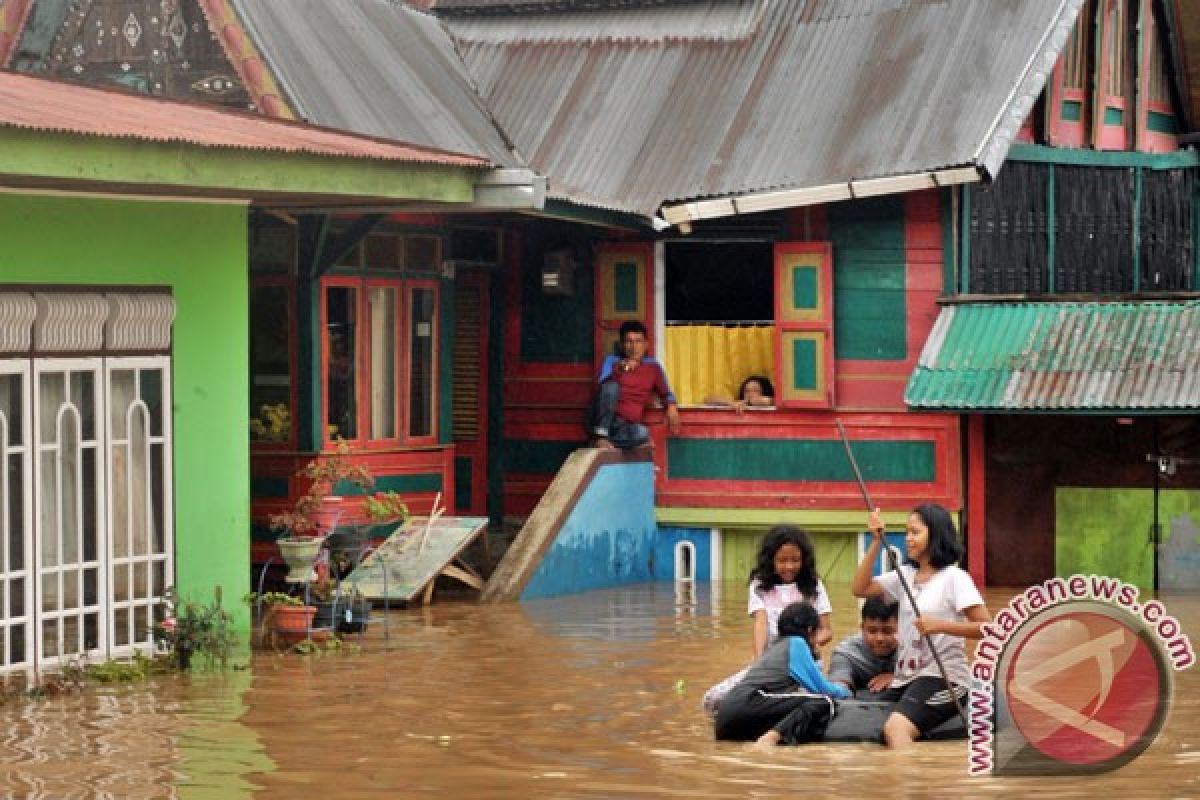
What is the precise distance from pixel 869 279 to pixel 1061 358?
5.93 ft

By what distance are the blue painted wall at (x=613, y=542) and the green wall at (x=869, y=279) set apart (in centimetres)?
207

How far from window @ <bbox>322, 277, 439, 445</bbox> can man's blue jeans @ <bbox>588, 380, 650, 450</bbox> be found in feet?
4.60

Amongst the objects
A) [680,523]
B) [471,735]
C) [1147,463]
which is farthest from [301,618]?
[1147,463]

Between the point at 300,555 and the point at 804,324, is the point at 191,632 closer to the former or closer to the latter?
the point at 300,555

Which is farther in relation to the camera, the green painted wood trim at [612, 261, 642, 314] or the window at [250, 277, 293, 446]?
the green painted wood trim at [612, 261, 642, 314]

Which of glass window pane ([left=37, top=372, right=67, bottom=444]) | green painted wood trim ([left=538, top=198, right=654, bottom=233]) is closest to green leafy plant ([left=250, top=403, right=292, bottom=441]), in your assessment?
green painted wood trim ([left=538, top=198, right=654, bottom=233])

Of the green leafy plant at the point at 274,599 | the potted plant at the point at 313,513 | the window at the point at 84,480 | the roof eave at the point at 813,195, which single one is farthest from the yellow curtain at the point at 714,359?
the window at the point at 84,480

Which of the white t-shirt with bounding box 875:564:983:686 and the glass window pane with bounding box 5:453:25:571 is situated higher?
the glass window pane with bounding box 5:453:25:571

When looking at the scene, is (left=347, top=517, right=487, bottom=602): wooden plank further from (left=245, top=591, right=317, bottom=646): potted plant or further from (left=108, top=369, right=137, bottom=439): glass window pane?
(left=108, top=369, right=137, bottom=439): glass window pane

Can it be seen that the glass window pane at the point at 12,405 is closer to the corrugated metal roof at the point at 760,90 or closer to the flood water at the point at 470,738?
the flood water at the point at 470,738

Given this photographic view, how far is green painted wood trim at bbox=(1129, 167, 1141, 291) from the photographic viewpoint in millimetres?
22172

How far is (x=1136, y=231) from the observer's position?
73.2 ft

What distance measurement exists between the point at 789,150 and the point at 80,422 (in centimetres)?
818

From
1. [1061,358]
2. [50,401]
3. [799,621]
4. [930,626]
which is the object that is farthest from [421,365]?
[930,626]
